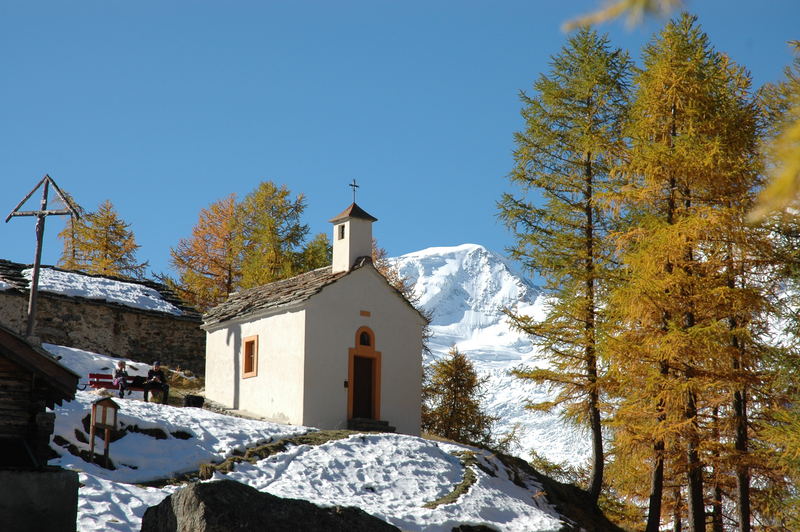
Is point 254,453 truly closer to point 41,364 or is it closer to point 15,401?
point 15,401

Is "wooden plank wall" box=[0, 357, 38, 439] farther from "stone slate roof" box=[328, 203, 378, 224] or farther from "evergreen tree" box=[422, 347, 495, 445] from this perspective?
"evergreen tree" box=[422, 347, 495, 445]

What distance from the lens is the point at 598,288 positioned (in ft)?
68.4

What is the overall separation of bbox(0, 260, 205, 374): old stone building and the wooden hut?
18.7 metres

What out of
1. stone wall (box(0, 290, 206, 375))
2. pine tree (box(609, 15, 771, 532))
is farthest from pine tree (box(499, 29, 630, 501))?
stone wall (box(0, 290, 206, 375))

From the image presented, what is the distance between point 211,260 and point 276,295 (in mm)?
15192

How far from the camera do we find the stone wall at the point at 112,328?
96.6ft

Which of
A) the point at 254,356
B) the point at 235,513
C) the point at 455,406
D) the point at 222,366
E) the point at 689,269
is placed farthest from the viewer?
the point at 455,406

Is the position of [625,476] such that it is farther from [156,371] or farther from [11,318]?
[11,318]

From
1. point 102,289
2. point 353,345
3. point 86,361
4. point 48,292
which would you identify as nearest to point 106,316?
point 102,289

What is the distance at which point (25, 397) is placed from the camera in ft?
38.0

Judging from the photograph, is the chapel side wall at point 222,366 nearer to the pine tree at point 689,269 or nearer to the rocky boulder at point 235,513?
the pine tree at point 689,269

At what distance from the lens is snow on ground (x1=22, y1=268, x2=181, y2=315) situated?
30.6m

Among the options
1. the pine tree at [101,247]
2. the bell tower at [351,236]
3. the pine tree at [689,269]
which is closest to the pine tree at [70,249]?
the pine tree at [101,247]

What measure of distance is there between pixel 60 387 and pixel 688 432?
11.8 m
